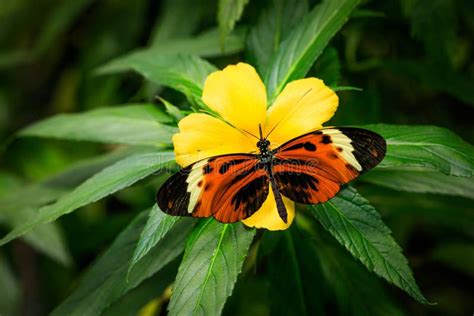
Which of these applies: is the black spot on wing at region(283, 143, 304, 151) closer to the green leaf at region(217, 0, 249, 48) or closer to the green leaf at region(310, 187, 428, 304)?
the green leaf at region(310, 187, 428, 304)

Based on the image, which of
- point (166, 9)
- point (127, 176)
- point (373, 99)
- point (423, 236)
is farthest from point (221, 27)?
point (423, 236)

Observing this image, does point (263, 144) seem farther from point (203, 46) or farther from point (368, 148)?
point (203, 46)

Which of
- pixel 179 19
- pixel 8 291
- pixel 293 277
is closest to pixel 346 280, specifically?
pixel 293 277

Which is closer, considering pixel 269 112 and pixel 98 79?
pixel 269 112

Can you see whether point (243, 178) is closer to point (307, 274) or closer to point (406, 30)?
point (307, 274)

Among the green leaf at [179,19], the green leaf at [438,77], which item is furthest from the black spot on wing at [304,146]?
the green leaf at [179,19]

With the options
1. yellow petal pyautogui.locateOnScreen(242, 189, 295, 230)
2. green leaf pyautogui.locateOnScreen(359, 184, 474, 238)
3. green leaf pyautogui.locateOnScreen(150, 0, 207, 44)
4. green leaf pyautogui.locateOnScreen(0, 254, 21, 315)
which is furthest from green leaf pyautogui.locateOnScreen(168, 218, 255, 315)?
green leaf pyautogui.locateOnScreen(0, 254, 21, 315)
